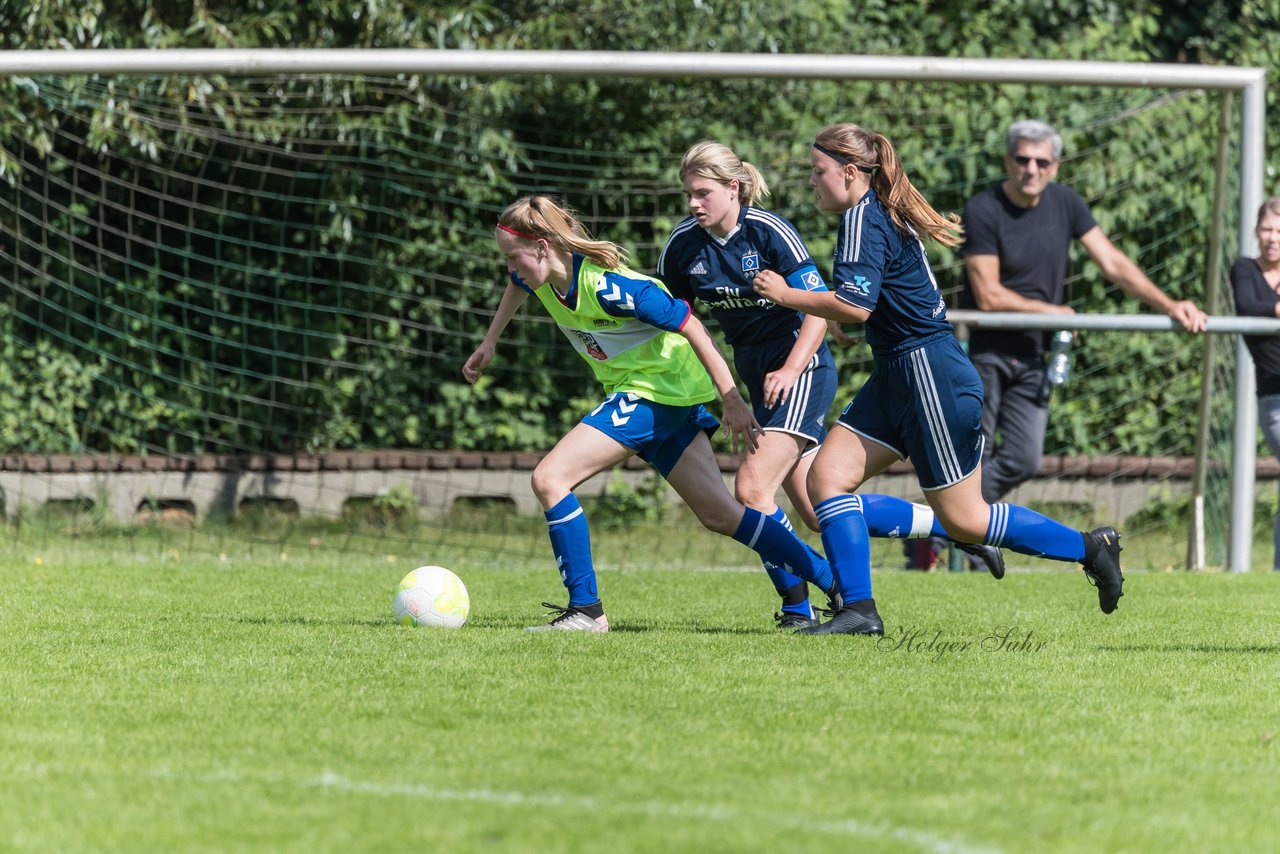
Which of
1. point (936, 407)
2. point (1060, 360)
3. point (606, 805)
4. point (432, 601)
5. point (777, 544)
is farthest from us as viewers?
point (1060, 360)

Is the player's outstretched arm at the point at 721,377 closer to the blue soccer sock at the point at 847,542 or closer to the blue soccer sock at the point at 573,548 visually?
the blue soccer sock at the point at 847,542

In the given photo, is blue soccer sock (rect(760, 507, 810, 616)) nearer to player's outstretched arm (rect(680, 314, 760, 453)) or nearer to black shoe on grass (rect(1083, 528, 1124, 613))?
player's outstretched arm (rect(680, 314, 760, 453))

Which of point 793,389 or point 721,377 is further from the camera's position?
point 793,389

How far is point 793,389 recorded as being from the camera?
251 inches

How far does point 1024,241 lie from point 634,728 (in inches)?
201

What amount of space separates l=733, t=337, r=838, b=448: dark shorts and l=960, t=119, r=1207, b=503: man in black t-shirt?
223cm

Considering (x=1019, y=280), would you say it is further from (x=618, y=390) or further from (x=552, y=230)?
(x=552, y=230)

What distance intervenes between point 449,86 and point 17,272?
3.08 m

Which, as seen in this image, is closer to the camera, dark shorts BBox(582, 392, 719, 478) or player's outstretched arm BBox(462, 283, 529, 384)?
dark shorts BBox(582, 392, 719, 478)

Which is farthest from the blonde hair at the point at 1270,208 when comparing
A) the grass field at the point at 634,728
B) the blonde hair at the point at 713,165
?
the blonde hair at the point at 713,165

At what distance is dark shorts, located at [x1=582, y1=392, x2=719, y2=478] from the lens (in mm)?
6090

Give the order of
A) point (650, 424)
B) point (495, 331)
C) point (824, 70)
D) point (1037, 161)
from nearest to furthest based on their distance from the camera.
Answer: point (650, 424), point (495, 331), point (1037, 161), point (824, 70)

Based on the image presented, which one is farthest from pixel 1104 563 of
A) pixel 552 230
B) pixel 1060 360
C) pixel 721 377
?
pixel 1060 360

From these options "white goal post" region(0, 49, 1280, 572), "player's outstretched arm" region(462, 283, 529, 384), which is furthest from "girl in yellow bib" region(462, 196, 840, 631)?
"white goal post" region(0, 49, 1280, 572)
